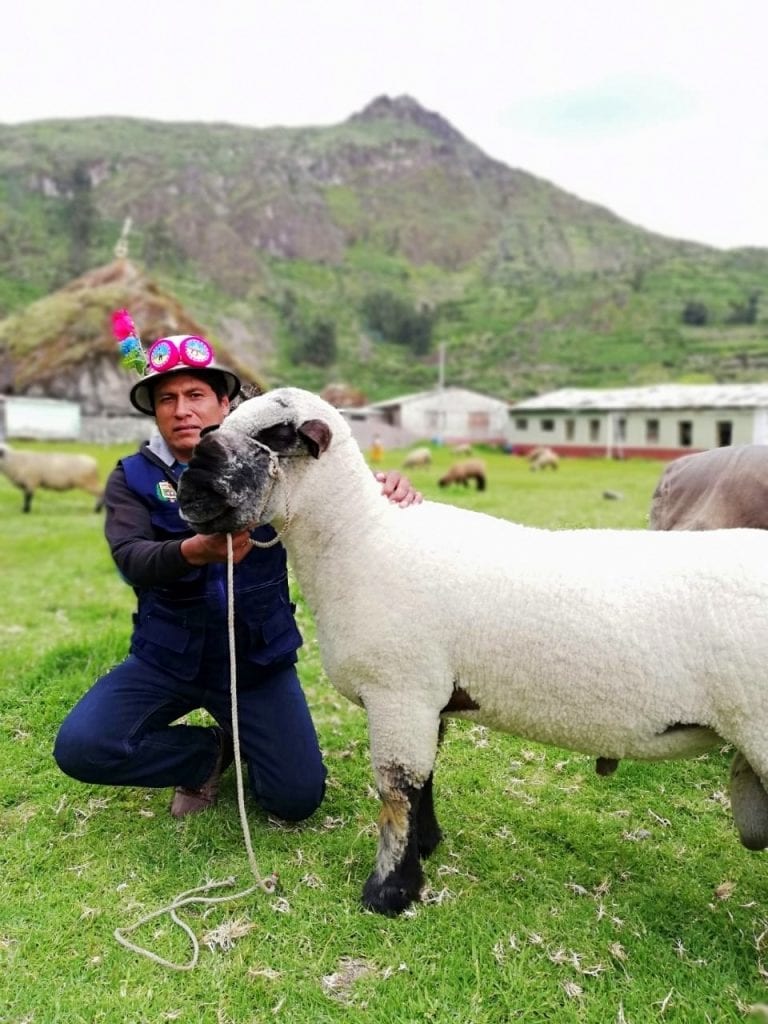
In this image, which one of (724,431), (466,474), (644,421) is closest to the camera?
(466,474)

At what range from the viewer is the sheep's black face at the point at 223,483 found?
10.0 ft

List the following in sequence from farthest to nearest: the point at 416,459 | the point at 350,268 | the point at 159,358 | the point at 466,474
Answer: the point at 350,268
the point at 416,459
the point at 466,474
the point at 159,358

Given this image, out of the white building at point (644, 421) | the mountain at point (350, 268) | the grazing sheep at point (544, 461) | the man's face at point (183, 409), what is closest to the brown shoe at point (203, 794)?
the man's face at point (183, 409)

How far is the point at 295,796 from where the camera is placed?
407cm

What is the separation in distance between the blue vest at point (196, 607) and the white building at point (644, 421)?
39.7m

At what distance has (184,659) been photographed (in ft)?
13.4

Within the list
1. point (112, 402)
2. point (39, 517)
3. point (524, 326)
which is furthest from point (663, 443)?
point (524, 326)

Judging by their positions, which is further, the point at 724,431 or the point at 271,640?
the point at 724,431

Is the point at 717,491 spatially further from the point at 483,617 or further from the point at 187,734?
the point at 187,734

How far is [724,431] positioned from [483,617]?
150ft

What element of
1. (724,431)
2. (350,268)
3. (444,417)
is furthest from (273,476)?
(350,268)

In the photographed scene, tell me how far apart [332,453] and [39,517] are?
1495cm

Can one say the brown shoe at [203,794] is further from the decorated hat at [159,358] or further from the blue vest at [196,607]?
the decorated hat at [159,358]

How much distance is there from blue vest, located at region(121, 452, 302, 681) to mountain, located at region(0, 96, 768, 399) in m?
45.1
